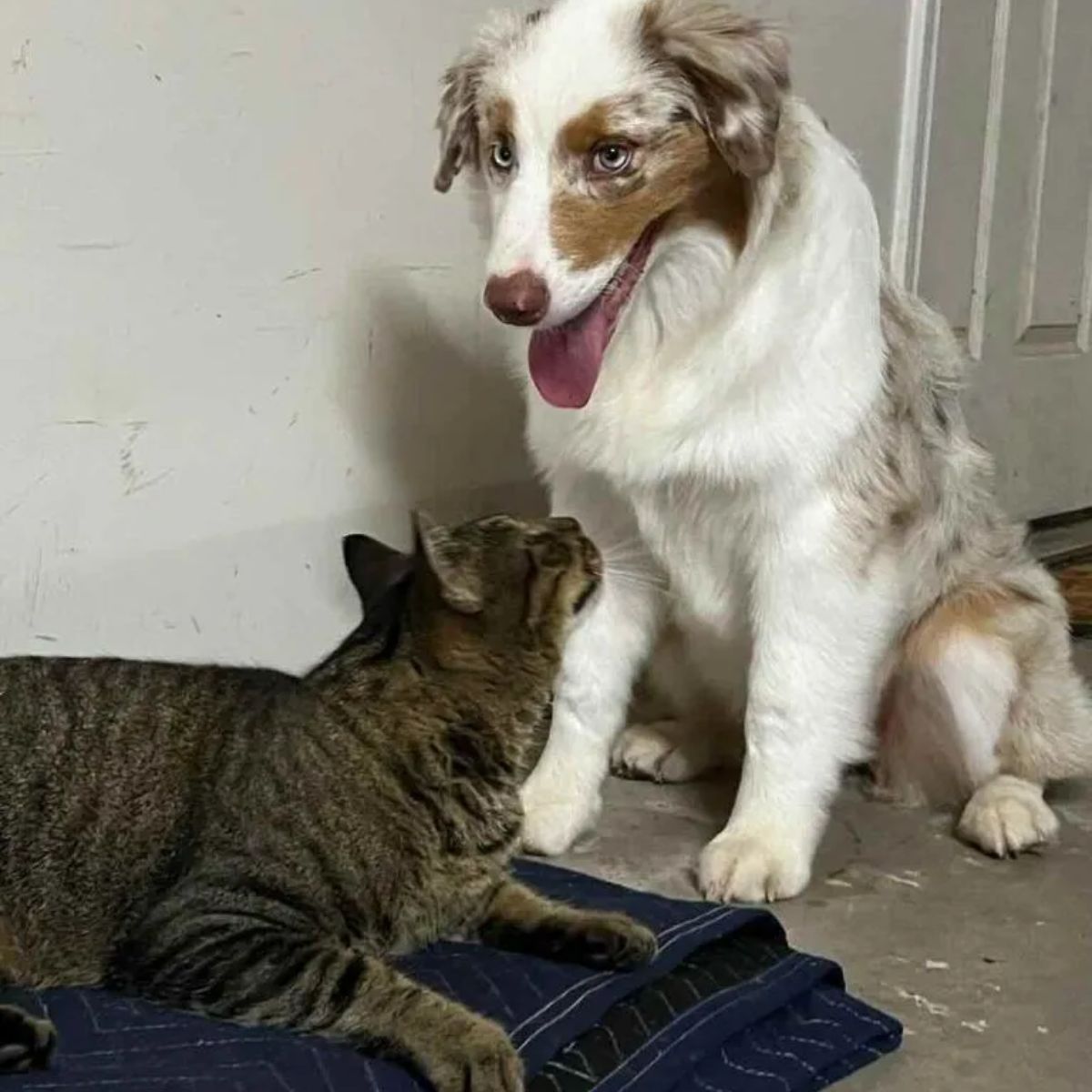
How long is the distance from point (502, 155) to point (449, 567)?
1.88ft

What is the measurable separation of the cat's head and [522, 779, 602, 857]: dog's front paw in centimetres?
54

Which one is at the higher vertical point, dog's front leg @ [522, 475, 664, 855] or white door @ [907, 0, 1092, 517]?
white door @ [907, 0, 1092, 517]

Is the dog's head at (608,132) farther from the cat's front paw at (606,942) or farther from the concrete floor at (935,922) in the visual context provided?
the concrete floor at (935,922)

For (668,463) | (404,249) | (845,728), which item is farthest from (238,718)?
(404,249)

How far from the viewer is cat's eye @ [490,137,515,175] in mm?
1893

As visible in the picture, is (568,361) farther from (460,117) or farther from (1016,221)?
(1016,221)

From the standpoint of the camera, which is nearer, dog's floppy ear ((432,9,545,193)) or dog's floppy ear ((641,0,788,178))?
dog's floppy ear ((641,0,788,178))

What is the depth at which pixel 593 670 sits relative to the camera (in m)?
2.23

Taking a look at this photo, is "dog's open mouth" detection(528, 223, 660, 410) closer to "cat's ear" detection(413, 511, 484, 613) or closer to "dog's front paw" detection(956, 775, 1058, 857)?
"cat's ear" detection(413, 511, 484, 613)

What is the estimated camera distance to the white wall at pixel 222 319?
2.12 metres

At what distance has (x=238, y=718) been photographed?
1709 millimetres

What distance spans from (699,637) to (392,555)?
2.16ft

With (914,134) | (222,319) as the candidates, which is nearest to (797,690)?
(222,319)

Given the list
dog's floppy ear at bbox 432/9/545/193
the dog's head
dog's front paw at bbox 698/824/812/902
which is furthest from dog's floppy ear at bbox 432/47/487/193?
dog's front paw at bbox 698/824/812/902
